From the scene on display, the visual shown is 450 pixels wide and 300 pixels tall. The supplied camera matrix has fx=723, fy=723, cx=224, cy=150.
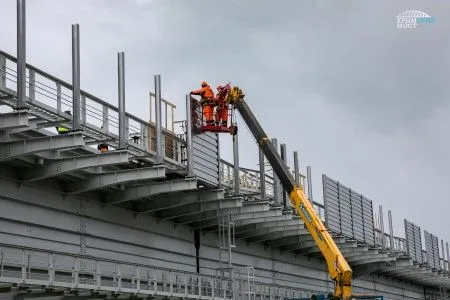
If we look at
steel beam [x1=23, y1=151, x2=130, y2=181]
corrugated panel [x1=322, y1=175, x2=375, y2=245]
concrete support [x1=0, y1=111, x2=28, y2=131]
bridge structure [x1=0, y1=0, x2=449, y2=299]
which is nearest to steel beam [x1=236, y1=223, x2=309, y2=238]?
bridge structure [x1=0, y1=0, x2=449, y2=299]

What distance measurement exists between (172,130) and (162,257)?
555cm

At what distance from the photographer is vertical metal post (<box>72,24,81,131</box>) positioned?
21641mm

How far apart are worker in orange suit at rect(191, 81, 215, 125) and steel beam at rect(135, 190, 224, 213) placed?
120 inches

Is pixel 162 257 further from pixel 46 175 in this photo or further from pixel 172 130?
pixel 46 175

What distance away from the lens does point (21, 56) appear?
20156 mm

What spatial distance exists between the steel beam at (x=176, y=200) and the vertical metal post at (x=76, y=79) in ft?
27.3

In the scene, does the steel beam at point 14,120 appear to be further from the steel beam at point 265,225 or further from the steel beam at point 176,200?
the steel beam at point 265,225

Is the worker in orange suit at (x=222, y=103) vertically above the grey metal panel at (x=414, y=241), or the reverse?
the worker in orange suit at (x=222, y=103)

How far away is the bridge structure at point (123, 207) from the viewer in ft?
70.0

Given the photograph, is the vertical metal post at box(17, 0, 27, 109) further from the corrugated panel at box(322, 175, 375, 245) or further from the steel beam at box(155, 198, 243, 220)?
the corrugated panel at box(322, 175, 375, 245)

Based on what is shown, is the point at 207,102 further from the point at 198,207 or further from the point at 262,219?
the point at 262,219

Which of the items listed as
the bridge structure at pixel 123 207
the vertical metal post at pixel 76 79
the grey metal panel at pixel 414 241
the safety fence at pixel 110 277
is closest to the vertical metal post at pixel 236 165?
the bridge structure at pixel 123 207

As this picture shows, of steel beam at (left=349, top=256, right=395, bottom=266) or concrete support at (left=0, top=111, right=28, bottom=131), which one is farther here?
steel beam at (left=349, top=256, right=395, bottom=266)

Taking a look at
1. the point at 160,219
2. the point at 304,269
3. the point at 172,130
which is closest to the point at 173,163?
the point at 172,130
